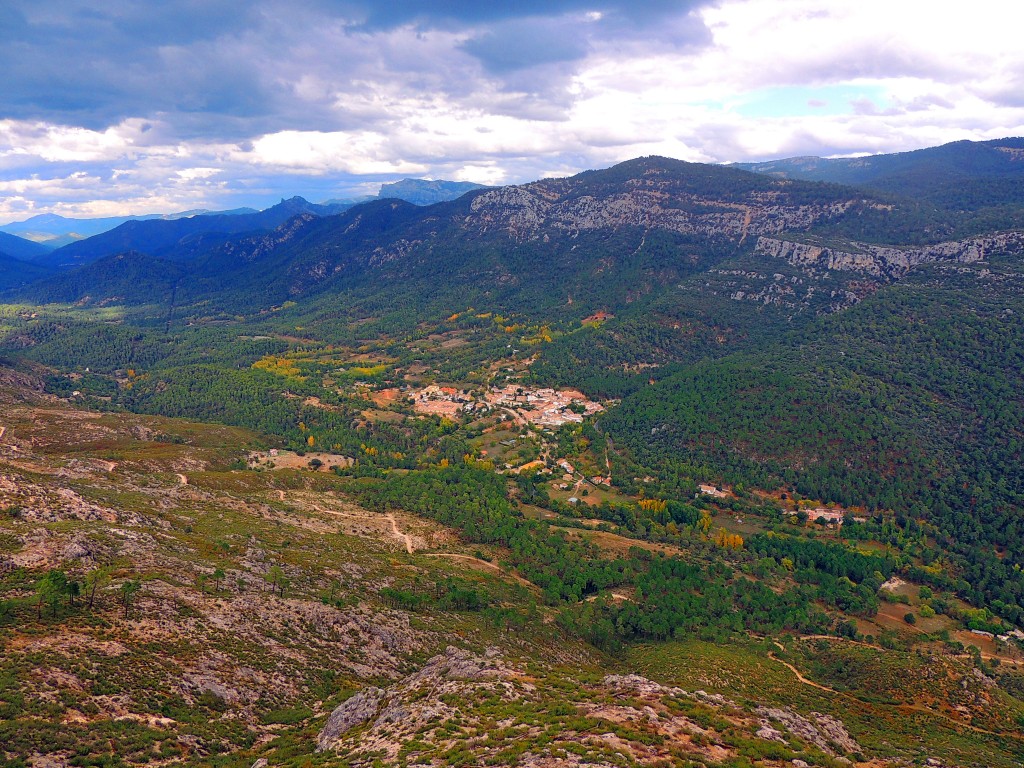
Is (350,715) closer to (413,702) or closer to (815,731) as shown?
(413,702)

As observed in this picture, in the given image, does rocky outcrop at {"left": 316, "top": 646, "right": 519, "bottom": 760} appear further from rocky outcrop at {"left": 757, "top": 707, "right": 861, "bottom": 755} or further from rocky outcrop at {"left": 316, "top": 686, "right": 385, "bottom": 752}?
rocky outcrop at {"left": 757, "top": 707, "right": 861, "bottom": 755}

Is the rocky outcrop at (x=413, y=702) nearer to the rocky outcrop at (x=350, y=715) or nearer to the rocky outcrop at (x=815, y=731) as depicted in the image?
→ the rocky outcrop at (x=350, y=715)

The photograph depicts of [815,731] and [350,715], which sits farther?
[815,731]

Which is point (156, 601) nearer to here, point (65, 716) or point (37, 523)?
point (65, 716)

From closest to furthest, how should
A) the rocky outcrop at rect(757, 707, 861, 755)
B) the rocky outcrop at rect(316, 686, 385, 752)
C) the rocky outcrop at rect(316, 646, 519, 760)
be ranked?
the rocky outcrop at rect(316, 646, 519, 760), the rocky outcrop at rect(316, 686, 385, 752), the rocky outcrop at rect(757, 707, 861, 755)

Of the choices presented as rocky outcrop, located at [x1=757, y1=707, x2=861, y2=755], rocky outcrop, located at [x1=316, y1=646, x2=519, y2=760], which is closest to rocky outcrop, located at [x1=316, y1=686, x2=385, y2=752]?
rocky outcrop, located at [x1=316, y1=646, x2=519, y2=760]

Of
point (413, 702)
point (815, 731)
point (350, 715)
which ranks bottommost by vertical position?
point (815, 731)

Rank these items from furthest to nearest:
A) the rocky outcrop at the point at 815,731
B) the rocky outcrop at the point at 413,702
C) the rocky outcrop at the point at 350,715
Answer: the rocky outcrop at the point at 815,731, the rocky outcrop at the point at 350,715, the rocky outcrop at the point at 413,702

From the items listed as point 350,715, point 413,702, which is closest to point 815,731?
point 413,702

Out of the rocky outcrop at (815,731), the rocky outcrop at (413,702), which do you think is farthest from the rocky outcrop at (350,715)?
the rocky outcrop at (815,731)

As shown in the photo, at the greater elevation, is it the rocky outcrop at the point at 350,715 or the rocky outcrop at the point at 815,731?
the rocky outcrop at the point at 350,715

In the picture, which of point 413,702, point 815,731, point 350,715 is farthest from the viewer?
point 815,731

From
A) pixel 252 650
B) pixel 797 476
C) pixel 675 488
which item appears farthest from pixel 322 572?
pixel 797 476
